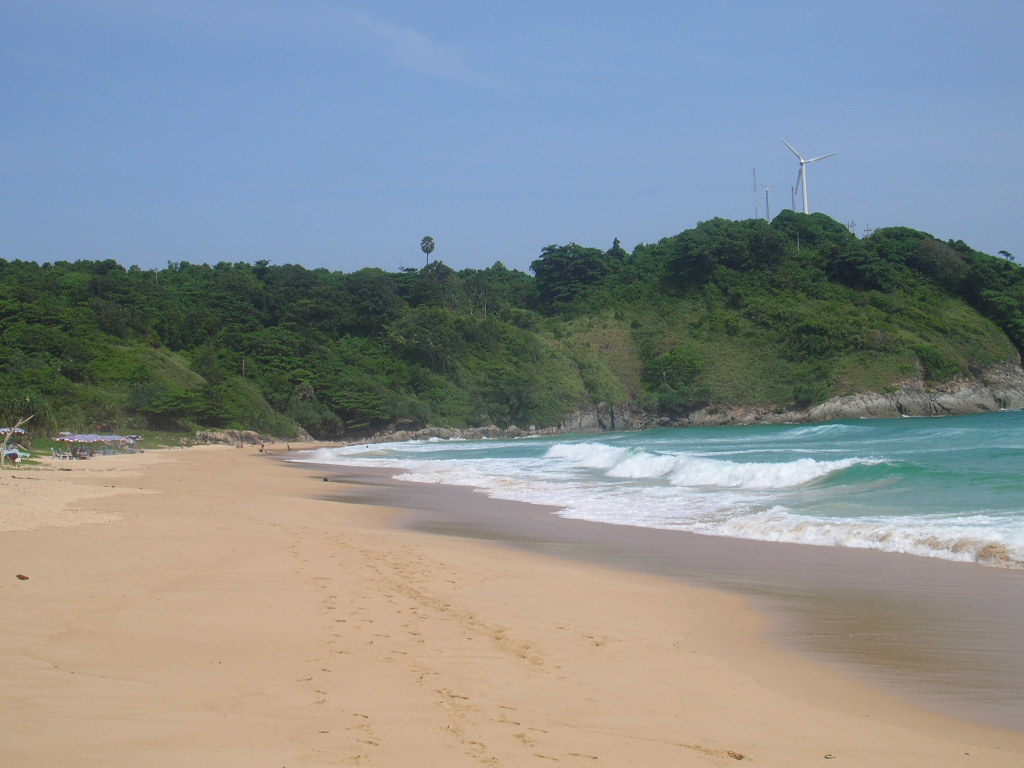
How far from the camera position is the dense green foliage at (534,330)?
59.2m

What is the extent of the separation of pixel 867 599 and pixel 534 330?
7845cm

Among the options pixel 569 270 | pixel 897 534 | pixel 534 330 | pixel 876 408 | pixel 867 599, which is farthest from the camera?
pixel 569 270

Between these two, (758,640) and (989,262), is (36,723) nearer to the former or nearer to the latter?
(758,640)

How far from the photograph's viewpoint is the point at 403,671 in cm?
453

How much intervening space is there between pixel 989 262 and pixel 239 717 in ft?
301

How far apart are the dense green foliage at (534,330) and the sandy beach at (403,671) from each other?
4839cm

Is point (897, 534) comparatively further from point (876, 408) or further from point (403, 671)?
point (876, 408)

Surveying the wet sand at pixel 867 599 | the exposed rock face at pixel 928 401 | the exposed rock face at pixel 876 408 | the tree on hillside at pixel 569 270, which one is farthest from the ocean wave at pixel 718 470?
the tree on hillside at pixel 569 270

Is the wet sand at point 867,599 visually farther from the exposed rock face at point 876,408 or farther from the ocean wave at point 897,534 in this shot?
the exposed rock face at point 876,408

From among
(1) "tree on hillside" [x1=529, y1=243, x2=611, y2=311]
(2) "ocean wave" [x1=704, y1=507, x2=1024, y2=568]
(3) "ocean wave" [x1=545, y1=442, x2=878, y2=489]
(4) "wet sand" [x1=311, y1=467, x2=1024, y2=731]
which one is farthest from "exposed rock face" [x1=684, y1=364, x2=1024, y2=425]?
(4) "wet sand" [x1=311, y1=467, x2=1024, y2=731]

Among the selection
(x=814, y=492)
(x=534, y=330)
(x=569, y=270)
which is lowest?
(x=814, y=492)

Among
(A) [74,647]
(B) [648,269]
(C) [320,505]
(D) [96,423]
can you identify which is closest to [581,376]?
(B) [648,269]

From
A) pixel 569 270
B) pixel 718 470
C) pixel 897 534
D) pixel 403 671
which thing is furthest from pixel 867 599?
pixel 569 270

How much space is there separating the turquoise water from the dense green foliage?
38247mm
